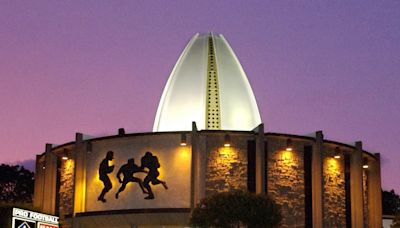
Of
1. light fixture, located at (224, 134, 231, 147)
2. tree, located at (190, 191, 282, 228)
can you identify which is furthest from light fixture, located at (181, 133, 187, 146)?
tree, located at (190, 191, 282, 228)

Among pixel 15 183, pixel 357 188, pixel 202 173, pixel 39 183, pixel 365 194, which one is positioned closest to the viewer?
pixel 202 173

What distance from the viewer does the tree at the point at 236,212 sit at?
35344 millimetres

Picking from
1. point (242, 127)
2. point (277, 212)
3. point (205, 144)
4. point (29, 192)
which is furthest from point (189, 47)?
point (29, 192)

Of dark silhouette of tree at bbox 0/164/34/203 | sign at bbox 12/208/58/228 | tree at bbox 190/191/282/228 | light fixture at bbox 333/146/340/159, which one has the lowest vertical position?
sign at bbox 12/208/58/228

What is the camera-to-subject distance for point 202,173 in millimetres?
41125

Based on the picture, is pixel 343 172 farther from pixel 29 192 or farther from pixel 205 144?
pixel 29 192

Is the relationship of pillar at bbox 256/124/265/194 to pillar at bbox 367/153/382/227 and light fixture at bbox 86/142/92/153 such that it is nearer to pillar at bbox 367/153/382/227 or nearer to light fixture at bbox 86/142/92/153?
pillar at bbox 367/153/382/227

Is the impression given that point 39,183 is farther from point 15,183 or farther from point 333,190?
point 15,183

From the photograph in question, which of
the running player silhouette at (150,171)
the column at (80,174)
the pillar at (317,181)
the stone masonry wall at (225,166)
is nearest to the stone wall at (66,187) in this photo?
the column at (80,174)

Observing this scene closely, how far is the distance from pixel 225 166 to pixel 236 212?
6.17m

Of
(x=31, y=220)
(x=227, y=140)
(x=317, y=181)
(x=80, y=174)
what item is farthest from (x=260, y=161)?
(x=31, y=220)

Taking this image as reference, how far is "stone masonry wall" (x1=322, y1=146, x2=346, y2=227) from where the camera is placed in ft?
140

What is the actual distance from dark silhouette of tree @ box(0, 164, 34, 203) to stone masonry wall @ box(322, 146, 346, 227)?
42936 mm

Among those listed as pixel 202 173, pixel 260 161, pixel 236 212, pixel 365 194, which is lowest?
pixel 236 212
